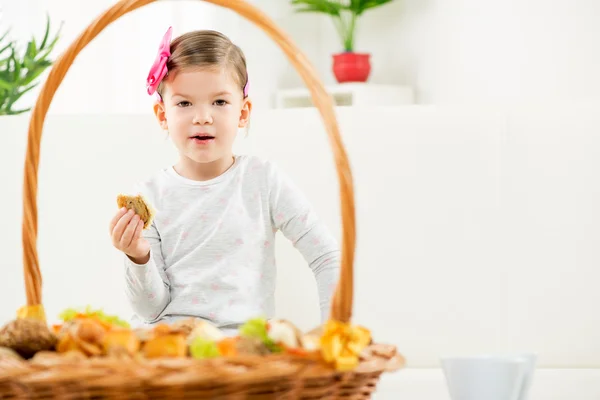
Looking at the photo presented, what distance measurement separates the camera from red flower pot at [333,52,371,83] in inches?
163

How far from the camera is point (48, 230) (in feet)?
5.37

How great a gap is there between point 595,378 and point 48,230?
1.06m

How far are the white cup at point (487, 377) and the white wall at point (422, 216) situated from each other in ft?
2.31

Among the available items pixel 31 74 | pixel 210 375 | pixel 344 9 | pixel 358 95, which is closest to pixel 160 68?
pixel 210 375

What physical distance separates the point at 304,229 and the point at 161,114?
1.14 ft

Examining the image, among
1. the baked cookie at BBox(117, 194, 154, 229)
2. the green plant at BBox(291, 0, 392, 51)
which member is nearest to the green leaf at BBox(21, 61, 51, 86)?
the baked cookie at BBox(117, 194, 154, 229)

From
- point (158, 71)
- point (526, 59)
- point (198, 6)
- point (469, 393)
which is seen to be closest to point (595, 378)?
point (469, 393)

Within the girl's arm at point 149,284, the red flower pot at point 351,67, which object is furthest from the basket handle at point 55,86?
the red flower pot at point 351,67

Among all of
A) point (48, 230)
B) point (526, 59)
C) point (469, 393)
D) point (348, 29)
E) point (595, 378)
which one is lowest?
point (595, 378)

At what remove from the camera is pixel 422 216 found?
161 cm

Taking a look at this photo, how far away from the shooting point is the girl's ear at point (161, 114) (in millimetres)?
1550

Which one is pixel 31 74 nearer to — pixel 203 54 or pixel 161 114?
pixel 161 114

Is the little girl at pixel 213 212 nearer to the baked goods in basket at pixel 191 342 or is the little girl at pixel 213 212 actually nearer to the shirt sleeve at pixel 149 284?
the shirt sleeve at pixel 149 284

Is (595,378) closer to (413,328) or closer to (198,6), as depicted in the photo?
(413,328)
